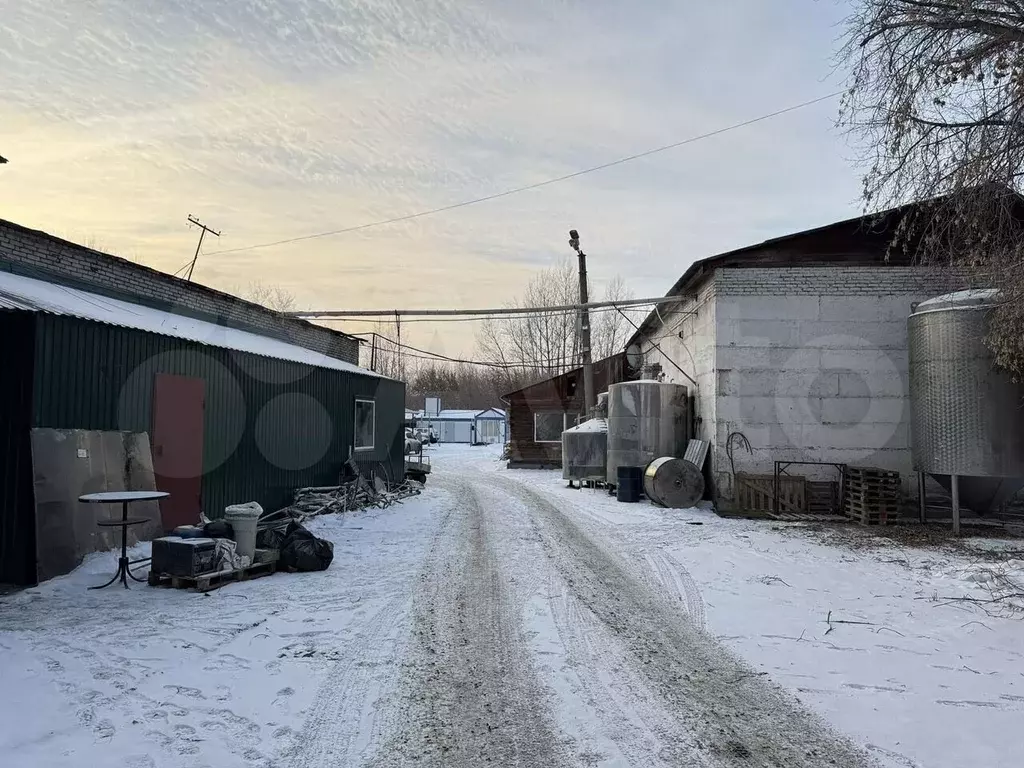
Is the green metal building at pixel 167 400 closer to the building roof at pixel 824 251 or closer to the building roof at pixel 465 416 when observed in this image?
the building roof at pixel 824 251

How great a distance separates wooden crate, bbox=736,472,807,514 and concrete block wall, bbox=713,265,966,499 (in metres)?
0.34

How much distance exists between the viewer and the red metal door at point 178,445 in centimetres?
877

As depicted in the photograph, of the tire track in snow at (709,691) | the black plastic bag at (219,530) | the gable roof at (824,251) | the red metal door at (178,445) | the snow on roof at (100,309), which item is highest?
the gable roof at (824,251)

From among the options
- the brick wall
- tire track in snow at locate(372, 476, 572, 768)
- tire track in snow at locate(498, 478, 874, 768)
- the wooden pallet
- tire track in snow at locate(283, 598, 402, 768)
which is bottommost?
tire track in snow at locate(498, 478, 874, 768)

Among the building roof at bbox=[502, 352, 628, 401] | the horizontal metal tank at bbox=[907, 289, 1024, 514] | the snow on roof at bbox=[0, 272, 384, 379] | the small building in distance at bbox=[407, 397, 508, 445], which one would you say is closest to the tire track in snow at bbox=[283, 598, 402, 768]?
the snow on roof at bbox=[0, 272, 384, 379]

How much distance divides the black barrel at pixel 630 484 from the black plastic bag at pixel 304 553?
332 inches

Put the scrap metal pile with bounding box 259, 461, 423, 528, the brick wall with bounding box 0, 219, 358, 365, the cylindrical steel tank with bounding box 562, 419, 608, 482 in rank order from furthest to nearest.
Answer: the cylindrical steel tank with bounding box 562, 419, 608, 482 → the scrap metal pile with bounding box 259, 461, 423, 528 → the brick wall with bounding box 0, 219, 358, 365

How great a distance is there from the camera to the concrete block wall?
13.1 meters

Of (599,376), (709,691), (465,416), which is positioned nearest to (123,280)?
(709,691)

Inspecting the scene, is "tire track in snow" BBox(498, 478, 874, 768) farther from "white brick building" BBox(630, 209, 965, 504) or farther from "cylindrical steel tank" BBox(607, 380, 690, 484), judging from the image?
"cylindrical steel tank" BBox(607, 380, 690, 484)

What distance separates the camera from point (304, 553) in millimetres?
7707

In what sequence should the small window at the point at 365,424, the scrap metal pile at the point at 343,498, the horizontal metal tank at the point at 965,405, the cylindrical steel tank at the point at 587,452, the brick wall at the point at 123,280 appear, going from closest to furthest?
the brick wall at the point at 123,280, the horizontal metal tank at the point at 965,405, the scrap metal pile at the point at 343,498, the small window at the point at 365,424, the cylindrical steel tank at the point at 587,452

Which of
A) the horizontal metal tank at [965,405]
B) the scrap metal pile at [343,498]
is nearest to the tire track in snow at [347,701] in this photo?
the scrap metal pile at [343,498]

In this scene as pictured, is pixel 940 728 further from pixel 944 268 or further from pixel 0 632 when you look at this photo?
pixel 944 268
